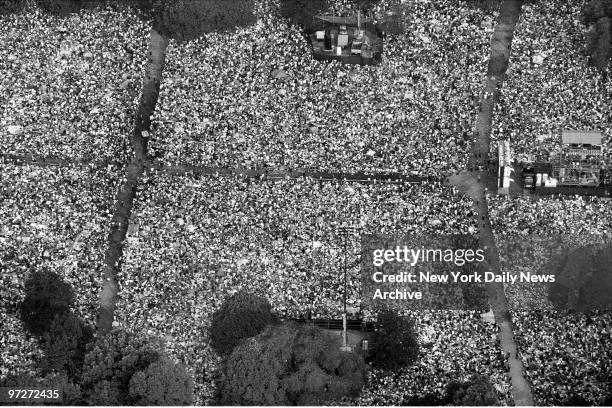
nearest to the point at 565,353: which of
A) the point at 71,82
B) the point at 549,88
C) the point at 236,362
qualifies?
the point at 236,362

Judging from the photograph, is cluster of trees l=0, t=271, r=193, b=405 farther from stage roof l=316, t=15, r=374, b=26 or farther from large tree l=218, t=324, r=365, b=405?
stage roof l=316, t=15, r=374, b=26

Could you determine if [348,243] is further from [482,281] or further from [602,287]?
[602,287]

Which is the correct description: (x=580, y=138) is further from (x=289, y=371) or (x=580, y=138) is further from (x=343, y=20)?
(x=289, y=371)

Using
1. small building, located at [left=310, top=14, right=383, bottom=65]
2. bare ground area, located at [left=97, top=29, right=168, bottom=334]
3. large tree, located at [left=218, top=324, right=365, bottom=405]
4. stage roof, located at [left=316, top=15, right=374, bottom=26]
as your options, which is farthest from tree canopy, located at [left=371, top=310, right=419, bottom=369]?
stage roof, located at [left=316, top=15, right=374, bottom=26]

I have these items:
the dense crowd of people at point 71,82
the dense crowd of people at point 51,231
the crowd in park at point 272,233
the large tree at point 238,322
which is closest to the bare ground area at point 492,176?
the crowd in park at point 272,233

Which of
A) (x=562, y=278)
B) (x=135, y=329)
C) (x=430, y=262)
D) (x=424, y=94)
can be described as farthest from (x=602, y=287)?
(x=135, y=329)

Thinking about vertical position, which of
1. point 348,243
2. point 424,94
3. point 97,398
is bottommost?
point 97,398

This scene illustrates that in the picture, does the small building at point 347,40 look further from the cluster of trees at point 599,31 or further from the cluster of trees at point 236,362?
the cluster of trees at point 236,362
